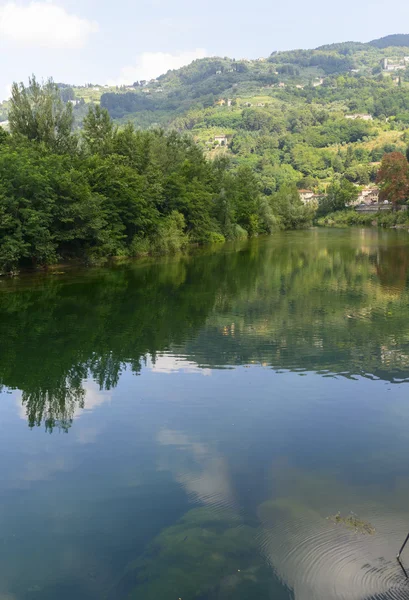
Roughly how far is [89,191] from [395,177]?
247 ft

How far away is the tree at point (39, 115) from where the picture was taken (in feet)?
148

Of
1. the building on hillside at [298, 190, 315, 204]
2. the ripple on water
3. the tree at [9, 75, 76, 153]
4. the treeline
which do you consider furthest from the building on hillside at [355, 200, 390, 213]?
the ripple on water

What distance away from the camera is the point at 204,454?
10352mm

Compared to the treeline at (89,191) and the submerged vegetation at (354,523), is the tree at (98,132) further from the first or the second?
Result: the submerged vegetation at (354,523)

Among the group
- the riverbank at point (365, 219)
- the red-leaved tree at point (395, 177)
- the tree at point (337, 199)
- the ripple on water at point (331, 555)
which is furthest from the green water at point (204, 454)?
the tree at point (337, 199)

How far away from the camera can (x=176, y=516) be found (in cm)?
827

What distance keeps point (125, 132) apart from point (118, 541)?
4984cm

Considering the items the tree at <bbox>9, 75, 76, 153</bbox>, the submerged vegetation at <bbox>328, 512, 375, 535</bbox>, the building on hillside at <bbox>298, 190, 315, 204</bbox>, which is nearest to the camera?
the submerged vegetation at <bbox>328, 512, 375, 535</bbox>

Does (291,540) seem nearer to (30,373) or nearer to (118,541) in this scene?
(118,541)

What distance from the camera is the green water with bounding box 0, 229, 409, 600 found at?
7066 millimetres

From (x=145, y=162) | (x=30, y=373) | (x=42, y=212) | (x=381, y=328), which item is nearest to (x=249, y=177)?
(x=145, y=162)

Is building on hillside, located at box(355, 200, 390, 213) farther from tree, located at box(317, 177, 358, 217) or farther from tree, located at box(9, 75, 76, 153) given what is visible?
tree, located at box(9, 75, 76, 153)

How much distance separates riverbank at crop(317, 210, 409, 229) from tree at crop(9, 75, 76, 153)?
63.4 m

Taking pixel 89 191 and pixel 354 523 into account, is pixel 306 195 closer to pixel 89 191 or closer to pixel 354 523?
pixel 89 191
